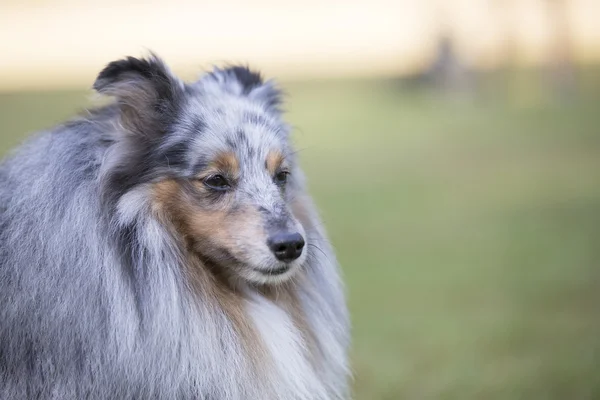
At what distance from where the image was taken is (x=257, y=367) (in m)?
3.62

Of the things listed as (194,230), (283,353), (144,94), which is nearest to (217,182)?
(194,230)

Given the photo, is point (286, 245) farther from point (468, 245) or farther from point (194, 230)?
point (468, 245)

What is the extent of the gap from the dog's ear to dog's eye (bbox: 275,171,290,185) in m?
0.47

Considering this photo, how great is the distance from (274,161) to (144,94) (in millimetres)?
720

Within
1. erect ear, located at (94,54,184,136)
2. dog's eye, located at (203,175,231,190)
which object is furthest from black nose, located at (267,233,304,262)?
erect ear, located at (94,54,184,136)

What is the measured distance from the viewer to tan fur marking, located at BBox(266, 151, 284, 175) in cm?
374

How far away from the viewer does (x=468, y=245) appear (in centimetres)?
957

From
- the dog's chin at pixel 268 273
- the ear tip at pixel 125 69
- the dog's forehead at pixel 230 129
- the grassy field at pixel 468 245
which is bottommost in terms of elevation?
the grassy field at pixel 468 245

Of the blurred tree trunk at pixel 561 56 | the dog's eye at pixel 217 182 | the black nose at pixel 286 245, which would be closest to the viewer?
the black nose at pixel 286 245

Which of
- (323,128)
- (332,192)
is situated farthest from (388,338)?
(323,128)

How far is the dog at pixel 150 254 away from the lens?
10.9 ft

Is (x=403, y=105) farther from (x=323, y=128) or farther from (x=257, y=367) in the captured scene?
(x=257, y=367)

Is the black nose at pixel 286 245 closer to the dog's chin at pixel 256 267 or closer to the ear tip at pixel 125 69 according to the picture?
the dog's chin at pixel 256 267

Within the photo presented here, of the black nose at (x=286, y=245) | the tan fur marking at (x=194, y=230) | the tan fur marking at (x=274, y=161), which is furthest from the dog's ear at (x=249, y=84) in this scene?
the black nose at (x=286, y=245)
